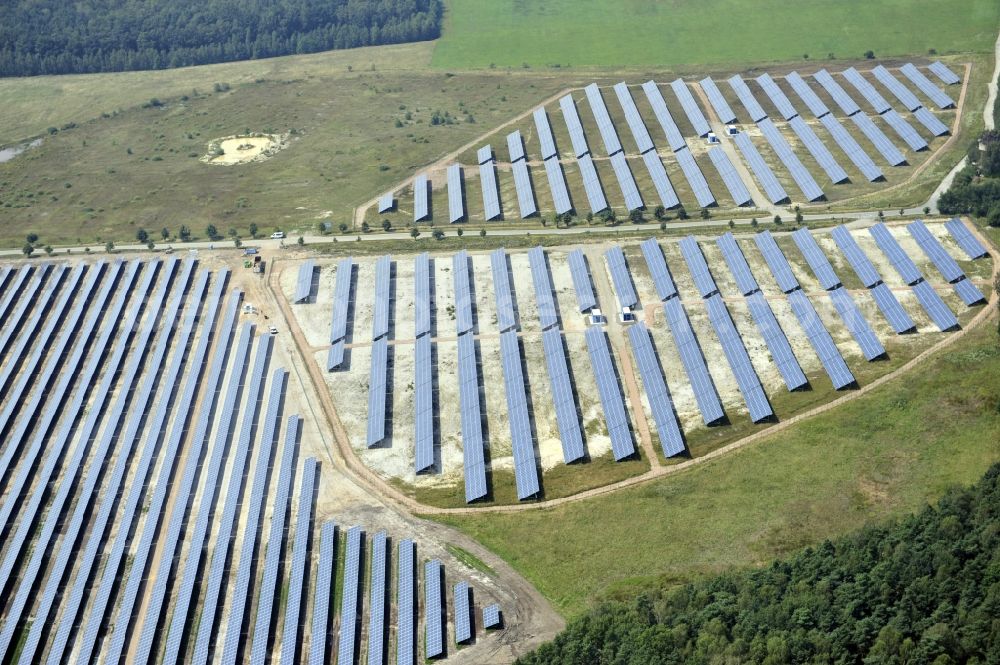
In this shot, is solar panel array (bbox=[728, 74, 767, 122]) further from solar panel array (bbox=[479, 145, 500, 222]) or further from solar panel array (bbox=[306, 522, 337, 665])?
solar panel array (bbox=[306, 522, 337, 665])

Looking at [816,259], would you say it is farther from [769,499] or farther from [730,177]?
[769,499]

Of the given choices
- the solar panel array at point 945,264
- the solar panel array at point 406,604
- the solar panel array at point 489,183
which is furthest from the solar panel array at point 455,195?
the solar panel array at point 945,264

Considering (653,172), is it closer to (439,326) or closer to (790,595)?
(439,326)

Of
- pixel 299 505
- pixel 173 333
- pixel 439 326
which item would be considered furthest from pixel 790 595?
pixel 173 333

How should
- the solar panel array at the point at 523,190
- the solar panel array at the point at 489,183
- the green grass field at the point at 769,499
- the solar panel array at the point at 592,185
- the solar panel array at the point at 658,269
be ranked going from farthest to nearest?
the solar panel array at the point at 489,183
the solar panel array at the point at 523,190
the solar panel array at the point at 592,185
the solar panel array at the point at 658,269
the green grass field at the point at 769,499

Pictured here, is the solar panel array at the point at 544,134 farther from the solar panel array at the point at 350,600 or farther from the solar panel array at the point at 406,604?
the solar panel array at the point at 406,604

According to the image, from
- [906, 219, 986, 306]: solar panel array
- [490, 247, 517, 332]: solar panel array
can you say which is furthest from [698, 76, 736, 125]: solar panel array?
[490, 247, 517, 332]: solar panel array
